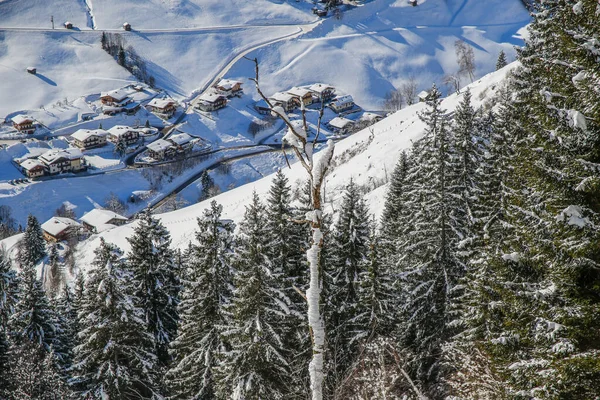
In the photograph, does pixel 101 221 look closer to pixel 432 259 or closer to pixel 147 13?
pixel 432 259

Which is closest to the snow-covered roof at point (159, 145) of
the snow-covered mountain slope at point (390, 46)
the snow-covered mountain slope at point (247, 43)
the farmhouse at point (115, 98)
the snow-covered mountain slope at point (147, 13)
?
the farmhouse at point (115, 98)

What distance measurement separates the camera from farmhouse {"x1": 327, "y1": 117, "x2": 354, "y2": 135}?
115250 mm

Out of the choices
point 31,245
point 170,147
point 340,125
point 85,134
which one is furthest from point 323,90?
point 31,245

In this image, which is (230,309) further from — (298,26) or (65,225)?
(298,26)

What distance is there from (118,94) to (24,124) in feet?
72.8

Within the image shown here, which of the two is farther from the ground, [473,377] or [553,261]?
[553,261]

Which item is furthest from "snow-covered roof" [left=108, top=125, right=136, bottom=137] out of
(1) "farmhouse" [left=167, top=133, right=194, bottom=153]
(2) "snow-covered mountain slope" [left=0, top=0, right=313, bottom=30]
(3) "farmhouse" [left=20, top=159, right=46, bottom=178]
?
(2) "snow-covered mountain slope" [left=0, top=0, right=313, bottom=30]

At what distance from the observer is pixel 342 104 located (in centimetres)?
12662

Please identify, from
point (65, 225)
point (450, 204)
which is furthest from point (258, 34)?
point (450, 204)

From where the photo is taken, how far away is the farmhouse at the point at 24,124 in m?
109

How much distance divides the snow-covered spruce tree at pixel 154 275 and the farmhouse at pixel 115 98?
102902 millimetres

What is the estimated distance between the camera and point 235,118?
400 feet

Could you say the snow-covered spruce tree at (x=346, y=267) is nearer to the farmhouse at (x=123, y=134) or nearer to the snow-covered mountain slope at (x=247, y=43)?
the farmhouse at (x=123, y=134)

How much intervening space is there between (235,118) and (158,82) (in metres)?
29.4
